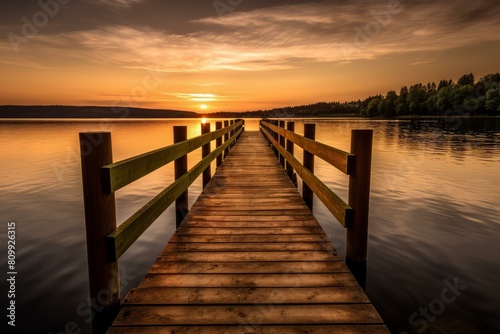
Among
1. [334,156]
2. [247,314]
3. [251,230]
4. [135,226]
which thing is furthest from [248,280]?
[334,156]

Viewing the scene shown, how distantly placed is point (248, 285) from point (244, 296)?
0.21 m

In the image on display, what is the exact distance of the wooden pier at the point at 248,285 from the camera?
2.48 metres

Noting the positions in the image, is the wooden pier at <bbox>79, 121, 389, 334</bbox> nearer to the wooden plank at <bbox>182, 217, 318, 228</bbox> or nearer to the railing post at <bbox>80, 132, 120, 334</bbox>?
the wooden plank at <bbox>182, 217, 318, 228</bbox>

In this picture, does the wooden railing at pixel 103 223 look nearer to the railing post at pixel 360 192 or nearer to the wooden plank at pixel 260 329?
the wooden plank at pixel 260 329

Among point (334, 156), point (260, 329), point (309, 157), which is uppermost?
point (334, 156)

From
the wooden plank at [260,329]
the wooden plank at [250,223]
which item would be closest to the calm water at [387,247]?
the wooden plank at [250,223]

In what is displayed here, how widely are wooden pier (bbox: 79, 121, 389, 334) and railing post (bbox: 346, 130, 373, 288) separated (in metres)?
0.32

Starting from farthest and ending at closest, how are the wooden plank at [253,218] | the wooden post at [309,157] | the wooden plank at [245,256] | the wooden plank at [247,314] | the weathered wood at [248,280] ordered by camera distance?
1. the wooden post at [309,157]
2. the wooden plank at [253,218]
3. the wooden plank at [245,256]
4. the weathered wood at [248,280]
5. the wooden plank at [247,314]

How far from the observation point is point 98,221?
2.58m

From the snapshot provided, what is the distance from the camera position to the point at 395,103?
123500mm

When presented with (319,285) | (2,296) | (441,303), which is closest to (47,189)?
(2,296)

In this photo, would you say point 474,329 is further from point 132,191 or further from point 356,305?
point 132,191

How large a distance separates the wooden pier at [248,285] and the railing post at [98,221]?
0.83ft

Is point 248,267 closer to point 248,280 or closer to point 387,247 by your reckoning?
point 248,280
